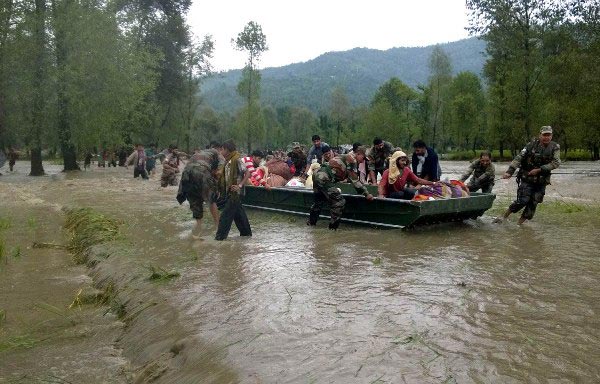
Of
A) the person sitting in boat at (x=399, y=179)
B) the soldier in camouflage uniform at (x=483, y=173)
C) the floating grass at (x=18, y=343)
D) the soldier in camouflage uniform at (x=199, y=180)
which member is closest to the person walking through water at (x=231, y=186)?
the soldier in camouflage uniform at (x=199, y=180)

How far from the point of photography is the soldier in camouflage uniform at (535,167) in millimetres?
10156

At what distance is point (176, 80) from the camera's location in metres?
46.9

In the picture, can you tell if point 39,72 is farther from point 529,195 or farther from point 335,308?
point 335,308

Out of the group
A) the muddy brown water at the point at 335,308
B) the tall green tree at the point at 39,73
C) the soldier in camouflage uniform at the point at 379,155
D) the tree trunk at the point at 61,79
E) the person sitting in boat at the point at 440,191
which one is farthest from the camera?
the tree trunk at the point at 61,79

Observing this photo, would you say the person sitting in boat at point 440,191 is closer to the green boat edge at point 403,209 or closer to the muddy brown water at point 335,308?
the green boat edge at point 403,209

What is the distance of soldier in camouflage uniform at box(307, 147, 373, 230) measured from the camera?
10688 millimetres

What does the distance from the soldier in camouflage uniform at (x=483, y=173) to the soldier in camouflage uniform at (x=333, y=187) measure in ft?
9.51

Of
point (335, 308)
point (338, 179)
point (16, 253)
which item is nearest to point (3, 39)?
point (16, 253)

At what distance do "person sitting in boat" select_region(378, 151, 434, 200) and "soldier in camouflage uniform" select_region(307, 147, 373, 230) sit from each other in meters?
0.45

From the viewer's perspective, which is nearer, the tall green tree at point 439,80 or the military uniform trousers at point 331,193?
the military uniform trousers at point 331,193

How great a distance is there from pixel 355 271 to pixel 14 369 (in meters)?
4.11

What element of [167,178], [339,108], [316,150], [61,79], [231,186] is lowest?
[167,178]

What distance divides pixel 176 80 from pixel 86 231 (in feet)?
125

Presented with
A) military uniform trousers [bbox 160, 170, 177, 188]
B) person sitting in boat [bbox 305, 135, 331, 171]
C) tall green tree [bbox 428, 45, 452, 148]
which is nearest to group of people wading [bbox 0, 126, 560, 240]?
person sitting in boat [bbox 305, 135, 331, 171]
